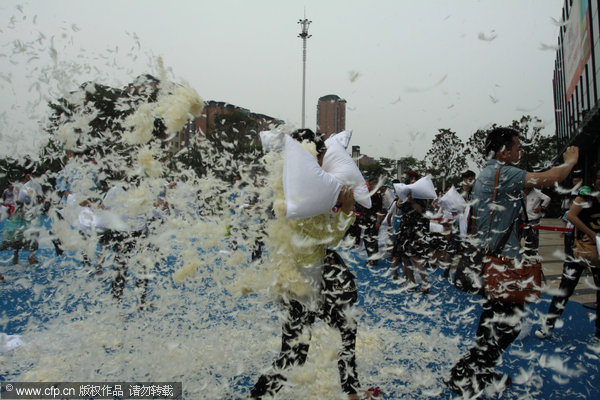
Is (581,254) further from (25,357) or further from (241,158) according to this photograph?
(25,357)

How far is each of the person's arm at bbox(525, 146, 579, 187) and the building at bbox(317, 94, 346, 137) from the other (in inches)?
53.1

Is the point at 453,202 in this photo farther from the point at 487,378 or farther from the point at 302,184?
the point at 302,184

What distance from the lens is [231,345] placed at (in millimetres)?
3385

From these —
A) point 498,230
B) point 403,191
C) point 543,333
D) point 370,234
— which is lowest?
point 543,333

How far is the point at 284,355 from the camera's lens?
233 centimetres

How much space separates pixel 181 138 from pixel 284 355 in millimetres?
1999

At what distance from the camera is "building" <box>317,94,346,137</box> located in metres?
3.03

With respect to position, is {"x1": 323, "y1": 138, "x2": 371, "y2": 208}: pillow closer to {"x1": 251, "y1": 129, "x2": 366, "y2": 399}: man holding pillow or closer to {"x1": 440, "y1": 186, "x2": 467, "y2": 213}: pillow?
{"x1": 251, "y1": 129, "x2": 366, "y2": 399}: man holding pillow

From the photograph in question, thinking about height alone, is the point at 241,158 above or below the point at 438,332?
above

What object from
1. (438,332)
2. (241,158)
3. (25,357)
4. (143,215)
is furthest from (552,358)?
(25,357)

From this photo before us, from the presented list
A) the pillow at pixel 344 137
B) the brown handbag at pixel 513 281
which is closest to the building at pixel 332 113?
the pillow at pixel 344 137

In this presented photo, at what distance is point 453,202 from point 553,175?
14.9ft

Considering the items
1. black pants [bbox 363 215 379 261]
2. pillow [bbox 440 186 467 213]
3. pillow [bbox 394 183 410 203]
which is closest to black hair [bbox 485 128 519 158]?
pillow [bbox 394 183 410 203]

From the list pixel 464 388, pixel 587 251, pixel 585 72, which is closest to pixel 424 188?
pixel 587 251
